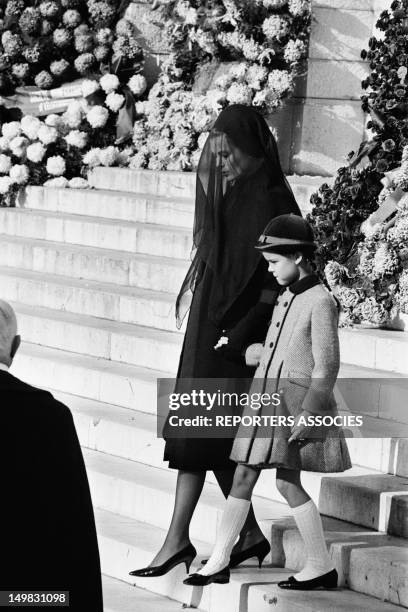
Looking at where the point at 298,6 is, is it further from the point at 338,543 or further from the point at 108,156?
the point at 338,543

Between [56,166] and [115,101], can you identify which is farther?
[115,101]

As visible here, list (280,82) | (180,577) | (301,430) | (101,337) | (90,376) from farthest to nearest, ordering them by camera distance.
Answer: (280,82) → (101,337) → (90,376) → (180,577) → (301,430)

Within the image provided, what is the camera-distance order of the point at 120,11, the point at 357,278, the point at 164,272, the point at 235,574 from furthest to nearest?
the point at 120,11, the point at 164,272, the point at 357,278, the point at 235,574

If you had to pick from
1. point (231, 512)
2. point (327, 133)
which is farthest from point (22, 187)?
point (231, 512)

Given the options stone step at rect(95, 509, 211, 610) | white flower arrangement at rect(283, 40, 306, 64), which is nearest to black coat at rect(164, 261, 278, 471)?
stone step at rect(95, 509, 211, 610)

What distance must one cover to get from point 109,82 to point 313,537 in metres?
7.48

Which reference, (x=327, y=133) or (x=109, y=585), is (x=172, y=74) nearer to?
(x=327, y=133)

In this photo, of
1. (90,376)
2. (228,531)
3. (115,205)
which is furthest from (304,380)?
(115,205)

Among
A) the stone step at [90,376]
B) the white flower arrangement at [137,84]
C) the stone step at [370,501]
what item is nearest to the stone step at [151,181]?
the white flower arrangement at [137,84]

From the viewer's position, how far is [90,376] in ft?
28.5

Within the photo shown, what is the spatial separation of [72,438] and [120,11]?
9.86 meters

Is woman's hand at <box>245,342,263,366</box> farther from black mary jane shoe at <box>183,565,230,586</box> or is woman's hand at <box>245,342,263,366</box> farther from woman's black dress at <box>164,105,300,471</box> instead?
black mary jane shoe at <box>183,565,230,586</box>

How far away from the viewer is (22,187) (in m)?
12.3

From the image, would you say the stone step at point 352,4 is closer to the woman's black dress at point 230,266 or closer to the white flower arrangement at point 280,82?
the white flower arrangement at point 280,82
